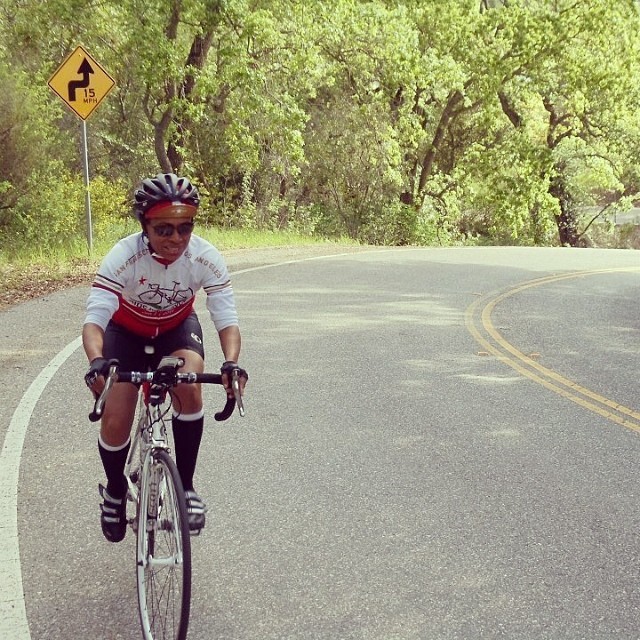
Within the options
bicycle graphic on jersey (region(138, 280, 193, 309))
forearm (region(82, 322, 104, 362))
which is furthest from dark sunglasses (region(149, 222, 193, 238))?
forearm (region(82, 322, 104, 362))

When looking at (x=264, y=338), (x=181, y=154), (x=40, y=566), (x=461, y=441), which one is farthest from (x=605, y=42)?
(x=40, y=566)

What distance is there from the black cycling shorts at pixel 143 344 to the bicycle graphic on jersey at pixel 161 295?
166 mm

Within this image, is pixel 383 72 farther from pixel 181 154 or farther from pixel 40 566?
pixel 40 566

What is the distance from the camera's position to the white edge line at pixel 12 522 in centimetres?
352

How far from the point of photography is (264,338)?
9.41 m

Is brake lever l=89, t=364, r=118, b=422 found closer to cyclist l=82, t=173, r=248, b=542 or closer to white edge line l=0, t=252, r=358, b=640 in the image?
cyclist l=82, t=173, r=248, b=542

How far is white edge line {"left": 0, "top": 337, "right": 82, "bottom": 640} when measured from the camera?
11.5ft

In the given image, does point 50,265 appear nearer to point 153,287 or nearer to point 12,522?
point 12,522

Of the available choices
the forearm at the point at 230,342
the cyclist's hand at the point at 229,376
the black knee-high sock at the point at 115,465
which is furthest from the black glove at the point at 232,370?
the black knee-high sock at the point at 115,465

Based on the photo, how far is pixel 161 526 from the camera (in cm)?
330

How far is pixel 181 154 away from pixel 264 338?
16.0m

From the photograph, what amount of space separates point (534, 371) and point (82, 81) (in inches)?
416

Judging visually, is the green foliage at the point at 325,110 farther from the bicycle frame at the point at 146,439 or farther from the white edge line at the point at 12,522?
the bicycle frame at the point at 146,439

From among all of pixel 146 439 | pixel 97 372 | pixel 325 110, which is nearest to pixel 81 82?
pixel 146 439
